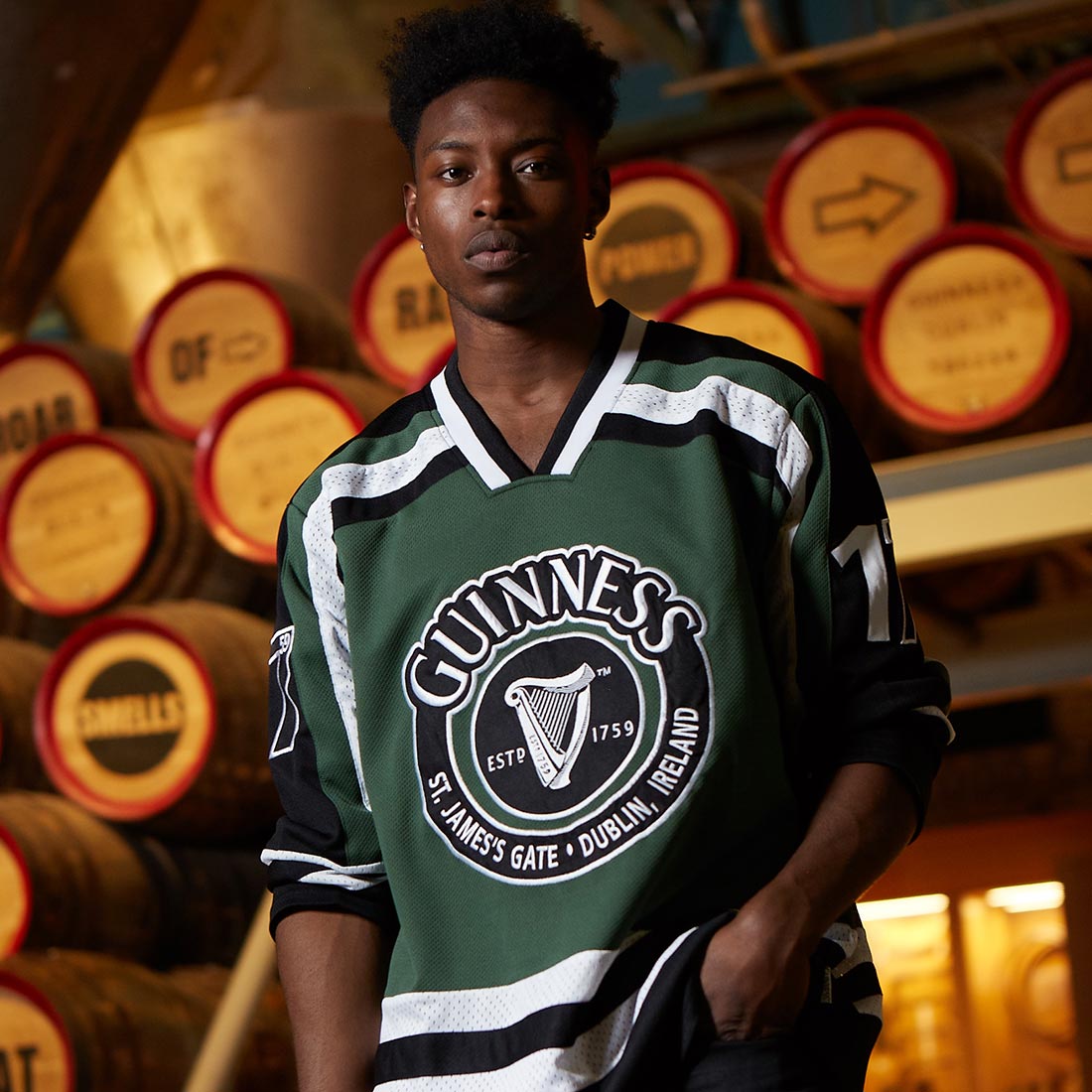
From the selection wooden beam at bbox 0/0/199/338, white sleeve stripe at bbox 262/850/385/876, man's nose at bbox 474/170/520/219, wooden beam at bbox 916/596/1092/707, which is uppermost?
wooden beam at bbox 0/0/199/338

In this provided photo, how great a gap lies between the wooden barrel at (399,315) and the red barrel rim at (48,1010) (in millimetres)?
1207

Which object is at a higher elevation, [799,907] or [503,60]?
[503,60]

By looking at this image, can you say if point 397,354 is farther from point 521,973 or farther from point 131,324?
point 521,973

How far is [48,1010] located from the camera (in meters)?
2.75

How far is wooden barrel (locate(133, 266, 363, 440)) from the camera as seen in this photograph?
3.34 m

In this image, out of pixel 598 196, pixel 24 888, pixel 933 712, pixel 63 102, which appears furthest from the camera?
pixel 63 102

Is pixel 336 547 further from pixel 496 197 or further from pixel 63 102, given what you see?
pixel 63 102

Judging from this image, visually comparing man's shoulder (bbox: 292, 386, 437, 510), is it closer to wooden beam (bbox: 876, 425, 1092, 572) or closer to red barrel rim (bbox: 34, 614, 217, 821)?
Answer: wooden beam (bbox: 876, 425, 1092, 572)

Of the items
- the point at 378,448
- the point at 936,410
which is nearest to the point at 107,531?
the point at 936,410

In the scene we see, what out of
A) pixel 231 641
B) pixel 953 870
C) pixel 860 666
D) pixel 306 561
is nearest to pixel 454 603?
pixel 306 561

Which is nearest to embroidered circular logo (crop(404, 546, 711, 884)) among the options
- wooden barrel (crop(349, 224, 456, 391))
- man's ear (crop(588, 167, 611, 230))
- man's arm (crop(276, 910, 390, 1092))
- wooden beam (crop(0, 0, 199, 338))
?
man's arm (crop(276, 910, 390, 1092))

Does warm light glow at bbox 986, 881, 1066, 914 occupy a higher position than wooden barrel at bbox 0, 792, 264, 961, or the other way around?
wooden barrel at bbox 0, 792, 264, 961

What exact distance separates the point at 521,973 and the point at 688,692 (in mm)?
178

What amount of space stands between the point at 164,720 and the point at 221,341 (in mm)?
783
